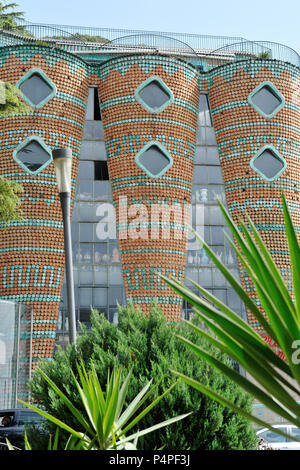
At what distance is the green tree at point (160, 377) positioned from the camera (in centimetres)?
548

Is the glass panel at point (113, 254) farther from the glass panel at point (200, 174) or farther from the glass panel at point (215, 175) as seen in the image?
the glass panel at point (215, 175)

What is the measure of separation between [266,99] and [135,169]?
5.81 meters

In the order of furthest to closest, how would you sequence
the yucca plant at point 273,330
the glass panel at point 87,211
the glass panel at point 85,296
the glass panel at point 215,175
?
the glass panel at point 215,175
the glass panel at point 87,211
the glass panel at point 85,296
the yucca plant at point 273,330

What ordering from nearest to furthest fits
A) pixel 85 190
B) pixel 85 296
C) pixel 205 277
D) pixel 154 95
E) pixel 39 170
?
pixel 39 170
pixel 154 95
pixel 85 296
pixel 85 190
pixel 205 277

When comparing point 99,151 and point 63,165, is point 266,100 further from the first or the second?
point 63,165

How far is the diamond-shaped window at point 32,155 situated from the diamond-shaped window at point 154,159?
3.21m

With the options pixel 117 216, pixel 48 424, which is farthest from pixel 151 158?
pixel 48 424

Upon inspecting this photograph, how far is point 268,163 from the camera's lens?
21344 millimetres

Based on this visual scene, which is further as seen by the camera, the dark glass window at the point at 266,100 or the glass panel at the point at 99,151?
the glass panel at the point at 99,151

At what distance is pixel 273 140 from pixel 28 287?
A: 10290mm

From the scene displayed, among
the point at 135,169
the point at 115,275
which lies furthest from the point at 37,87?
the point at 115,275

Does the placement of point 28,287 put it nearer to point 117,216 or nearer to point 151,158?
point 117,216

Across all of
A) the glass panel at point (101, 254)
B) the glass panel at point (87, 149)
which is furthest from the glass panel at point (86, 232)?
the glass panel at point (87, 149)

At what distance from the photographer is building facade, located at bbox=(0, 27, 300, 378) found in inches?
766
